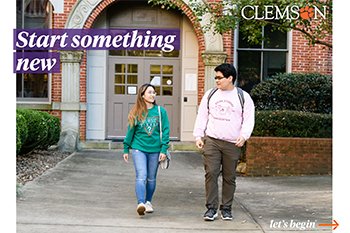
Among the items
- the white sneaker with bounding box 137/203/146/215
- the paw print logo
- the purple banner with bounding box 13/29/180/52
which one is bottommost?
the white sneaker with bounding box 137/203/146/215

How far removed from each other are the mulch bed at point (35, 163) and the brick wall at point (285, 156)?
4.22m

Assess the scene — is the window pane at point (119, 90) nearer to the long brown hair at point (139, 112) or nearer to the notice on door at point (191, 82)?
the notice on door at point (191, 82)

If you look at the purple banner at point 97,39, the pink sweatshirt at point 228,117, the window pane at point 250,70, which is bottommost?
the pink sweatshirt at point 228,117

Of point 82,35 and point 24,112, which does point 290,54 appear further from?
point 24,112

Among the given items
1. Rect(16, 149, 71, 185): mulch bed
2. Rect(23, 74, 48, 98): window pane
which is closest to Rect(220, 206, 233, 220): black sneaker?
Rect(16, 149, 71, 185): mulch bed

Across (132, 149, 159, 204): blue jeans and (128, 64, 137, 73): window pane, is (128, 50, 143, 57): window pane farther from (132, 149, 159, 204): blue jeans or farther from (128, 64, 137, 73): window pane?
(132, 149, 159, 204): blue jeans

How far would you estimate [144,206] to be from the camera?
5406 millimetres

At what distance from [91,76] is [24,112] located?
137 inches

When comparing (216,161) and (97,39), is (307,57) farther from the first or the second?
(216,161)

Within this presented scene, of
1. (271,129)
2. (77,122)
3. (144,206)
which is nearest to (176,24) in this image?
(77,122)

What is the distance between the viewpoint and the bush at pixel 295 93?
10.2 metres

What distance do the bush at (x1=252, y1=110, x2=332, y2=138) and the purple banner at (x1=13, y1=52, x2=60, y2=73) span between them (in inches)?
226

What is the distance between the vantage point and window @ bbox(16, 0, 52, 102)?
39.0ft

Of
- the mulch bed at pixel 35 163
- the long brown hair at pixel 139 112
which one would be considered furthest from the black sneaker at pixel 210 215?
the mulch bed at pixel 35 163
